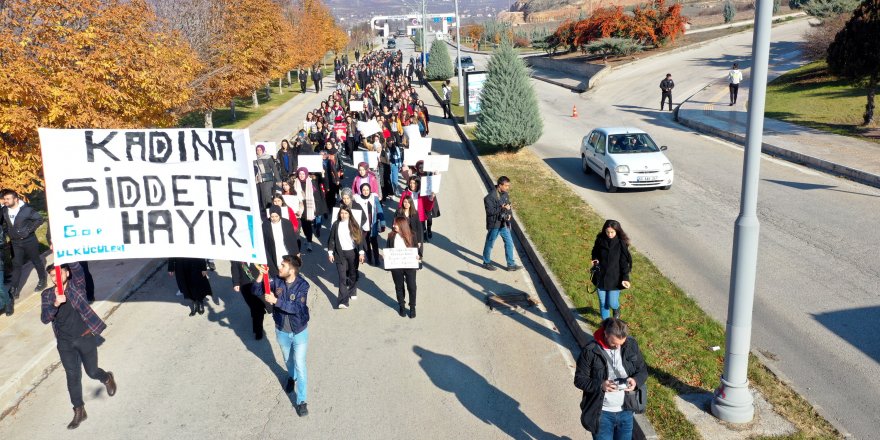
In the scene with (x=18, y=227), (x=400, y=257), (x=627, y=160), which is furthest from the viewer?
(x=627, y=160)

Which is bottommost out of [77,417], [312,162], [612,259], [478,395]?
[478,395]

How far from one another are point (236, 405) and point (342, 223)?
3.27m

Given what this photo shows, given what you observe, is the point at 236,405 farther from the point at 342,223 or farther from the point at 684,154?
the point at 684,154

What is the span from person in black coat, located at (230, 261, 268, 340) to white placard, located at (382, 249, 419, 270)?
1.77m

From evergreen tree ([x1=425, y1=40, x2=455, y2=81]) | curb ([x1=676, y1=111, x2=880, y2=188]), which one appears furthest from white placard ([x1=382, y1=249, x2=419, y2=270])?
evergreen tree ([x1=425, y1=40, x2=455, y2=81])

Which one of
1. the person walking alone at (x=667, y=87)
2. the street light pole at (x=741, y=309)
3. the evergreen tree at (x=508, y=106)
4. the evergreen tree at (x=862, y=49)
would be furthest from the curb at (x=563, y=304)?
the person walking alone at (x=667, y=87)

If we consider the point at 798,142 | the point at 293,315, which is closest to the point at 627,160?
the point at 798,142

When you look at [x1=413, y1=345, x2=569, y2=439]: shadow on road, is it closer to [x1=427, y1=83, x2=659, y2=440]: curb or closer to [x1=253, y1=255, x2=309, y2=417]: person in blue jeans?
[x1=427, y1=83, x2=659, y2=440]: curb

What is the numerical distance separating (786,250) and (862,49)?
12.0m

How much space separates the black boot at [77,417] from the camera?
7.34m

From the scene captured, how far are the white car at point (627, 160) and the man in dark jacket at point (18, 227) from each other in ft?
41.1

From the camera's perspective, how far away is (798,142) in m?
20.7

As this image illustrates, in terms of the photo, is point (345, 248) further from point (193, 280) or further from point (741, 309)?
point (741, 309)

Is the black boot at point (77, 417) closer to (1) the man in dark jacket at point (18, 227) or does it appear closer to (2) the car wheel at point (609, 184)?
(1) the man in dark jacket at point (18, 227)
